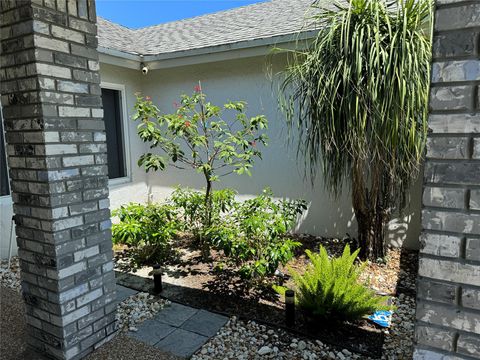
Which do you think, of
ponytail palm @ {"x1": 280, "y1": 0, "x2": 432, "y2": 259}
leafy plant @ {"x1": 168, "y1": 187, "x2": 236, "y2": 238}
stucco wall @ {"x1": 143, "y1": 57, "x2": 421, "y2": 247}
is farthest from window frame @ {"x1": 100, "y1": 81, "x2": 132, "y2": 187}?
ponytail palm @ {"x1": 280, "y1": 0, "x2": 432, "y2": 259}

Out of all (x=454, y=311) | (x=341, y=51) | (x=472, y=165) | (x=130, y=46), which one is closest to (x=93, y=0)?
(x=341, y=51)

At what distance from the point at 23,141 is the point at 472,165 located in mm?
2430

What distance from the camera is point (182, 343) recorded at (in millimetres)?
2471

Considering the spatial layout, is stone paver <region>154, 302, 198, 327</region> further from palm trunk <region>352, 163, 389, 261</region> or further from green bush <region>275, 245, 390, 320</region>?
palm trunk <region>352, 163, 389, 261</region>

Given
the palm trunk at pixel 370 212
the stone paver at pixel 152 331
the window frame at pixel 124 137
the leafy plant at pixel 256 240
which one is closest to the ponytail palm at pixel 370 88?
the palm trunk at pixel 370 212

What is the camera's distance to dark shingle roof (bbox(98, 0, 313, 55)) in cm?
517

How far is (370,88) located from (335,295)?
189cm

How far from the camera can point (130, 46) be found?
605 cm

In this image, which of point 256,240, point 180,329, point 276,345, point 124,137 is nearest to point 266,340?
point 276,345

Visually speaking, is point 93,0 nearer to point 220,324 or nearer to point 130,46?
point 220,324

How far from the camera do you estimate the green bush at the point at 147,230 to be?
3.69 m

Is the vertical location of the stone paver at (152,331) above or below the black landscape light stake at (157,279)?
below

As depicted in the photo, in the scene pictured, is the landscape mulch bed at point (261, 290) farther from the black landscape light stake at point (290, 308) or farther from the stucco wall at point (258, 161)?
the stucco wall at point (258, 161)

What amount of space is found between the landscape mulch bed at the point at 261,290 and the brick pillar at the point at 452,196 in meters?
1.41
